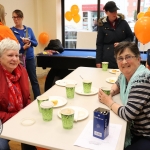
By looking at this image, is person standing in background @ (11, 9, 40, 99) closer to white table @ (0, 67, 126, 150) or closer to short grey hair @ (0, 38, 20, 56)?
short grey hair @ (0, 38, 20, 56)

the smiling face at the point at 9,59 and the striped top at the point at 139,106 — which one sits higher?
the smiling face at the point at 9,59

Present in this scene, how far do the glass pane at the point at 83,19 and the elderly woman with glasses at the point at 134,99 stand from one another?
4.01 metres

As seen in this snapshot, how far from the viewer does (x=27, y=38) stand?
10.5ft

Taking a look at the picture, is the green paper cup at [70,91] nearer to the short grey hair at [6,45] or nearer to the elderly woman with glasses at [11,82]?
the elderly woman with glasses at [11,82]

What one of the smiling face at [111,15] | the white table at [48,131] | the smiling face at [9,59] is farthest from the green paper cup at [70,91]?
the smiling face at [111,15]

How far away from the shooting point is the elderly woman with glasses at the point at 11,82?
1.61m

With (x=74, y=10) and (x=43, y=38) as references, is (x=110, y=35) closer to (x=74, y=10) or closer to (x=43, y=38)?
(x=74, y=10)

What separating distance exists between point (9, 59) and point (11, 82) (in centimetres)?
19

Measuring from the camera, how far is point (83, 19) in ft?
17.7

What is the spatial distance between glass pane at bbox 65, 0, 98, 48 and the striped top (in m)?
4.26

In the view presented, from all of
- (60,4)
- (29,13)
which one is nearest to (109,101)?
(29,13)

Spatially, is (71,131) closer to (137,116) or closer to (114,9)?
(137,116)

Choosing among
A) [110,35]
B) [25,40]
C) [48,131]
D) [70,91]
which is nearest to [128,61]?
[70,91]

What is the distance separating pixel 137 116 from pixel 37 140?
0.67 m
